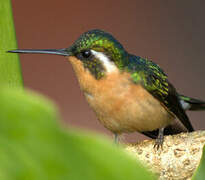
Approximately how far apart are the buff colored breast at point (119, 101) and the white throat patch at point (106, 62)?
1 centimetres

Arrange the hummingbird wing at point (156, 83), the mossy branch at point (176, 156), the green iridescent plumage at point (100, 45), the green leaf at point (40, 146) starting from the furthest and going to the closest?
the hummingbird wing at point (156, 83), the green iridescent plumage at point (100, 45), the mossy branch at point (176, 156), the green leaf at point (40, 146)

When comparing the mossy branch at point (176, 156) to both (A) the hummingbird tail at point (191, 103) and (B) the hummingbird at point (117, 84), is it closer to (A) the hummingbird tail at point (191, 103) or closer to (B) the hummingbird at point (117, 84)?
(B) the hummingbird at point (117, 84)

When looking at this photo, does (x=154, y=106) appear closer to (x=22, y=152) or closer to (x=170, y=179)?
(x=170, y=179)

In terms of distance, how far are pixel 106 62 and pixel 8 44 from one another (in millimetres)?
514

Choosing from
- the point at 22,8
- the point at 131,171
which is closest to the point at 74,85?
the point at 22,8

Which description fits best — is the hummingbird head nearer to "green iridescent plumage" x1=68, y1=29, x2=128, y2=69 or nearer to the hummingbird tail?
"green iridescent plumage" x1=68, y1=29, x2=128, y2=69

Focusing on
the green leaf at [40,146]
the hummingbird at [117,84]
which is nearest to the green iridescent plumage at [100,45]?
the hummingbird at [117,84]

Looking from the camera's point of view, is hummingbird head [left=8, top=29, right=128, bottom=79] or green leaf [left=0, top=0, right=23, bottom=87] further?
hummingbird head [left=8, top=29, right=128, bottom=79]

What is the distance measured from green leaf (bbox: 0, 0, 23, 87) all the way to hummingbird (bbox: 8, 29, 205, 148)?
403 millimetres

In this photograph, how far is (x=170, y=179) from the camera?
0.45 m

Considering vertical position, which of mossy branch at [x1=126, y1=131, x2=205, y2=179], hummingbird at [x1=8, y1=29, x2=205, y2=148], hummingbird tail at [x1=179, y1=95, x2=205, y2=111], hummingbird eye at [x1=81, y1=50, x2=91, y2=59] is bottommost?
hummingbird tail at [x1=179, y1=95, x2=205, y2=111]

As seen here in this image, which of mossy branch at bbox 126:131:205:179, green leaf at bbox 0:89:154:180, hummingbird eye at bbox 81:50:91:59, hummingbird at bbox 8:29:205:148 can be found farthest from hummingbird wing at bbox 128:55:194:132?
green leaf at bbox 0:89:154:180

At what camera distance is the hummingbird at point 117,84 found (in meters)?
0.82

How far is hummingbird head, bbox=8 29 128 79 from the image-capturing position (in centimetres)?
81
